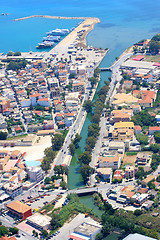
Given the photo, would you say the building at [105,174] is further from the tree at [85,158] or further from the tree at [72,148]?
the tree at [72,148]

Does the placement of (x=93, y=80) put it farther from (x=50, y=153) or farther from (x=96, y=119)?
(x=50, y=153)

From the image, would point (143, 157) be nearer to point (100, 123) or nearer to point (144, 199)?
point (144, 199)

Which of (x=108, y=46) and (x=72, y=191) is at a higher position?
(x=108, y=46)

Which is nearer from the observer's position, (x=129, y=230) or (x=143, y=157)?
(x=129, y=230)

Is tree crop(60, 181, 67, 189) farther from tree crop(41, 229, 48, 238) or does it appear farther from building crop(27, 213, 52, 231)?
tree crop(41, 229, 48, 238)

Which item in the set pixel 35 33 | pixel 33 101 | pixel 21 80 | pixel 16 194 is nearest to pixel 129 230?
pixel 16 194
